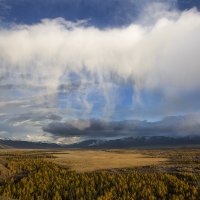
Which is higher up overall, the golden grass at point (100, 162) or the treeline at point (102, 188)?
the golden grass at point (100, 162)

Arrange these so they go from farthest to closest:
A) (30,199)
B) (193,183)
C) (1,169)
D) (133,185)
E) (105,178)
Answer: (1,169) < (105,178) < (193,183) < (133,185) < (30,199)

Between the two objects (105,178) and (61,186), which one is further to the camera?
(105,178)

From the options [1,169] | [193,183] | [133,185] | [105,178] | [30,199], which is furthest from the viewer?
[1,169]

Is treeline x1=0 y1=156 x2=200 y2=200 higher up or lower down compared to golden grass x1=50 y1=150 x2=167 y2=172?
lower down

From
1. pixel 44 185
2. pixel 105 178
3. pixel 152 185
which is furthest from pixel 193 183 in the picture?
pixel 44 185

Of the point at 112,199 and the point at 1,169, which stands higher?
the point at 1,169

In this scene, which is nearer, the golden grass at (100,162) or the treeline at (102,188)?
the treeline at (102,188)

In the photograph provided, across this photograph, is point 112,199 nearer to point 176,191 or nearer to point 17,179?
point 176,191

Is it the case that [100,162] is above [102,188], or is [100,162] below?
above

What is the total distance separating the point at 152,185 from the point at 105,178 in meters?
6.90

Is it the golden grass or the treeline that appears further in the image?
the golden grass

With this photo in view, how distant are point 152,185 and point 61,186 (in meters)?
9.29

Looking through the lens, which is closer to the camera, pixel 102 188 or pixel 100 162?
pixel 102 188

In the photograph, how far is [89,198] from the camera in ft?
105
